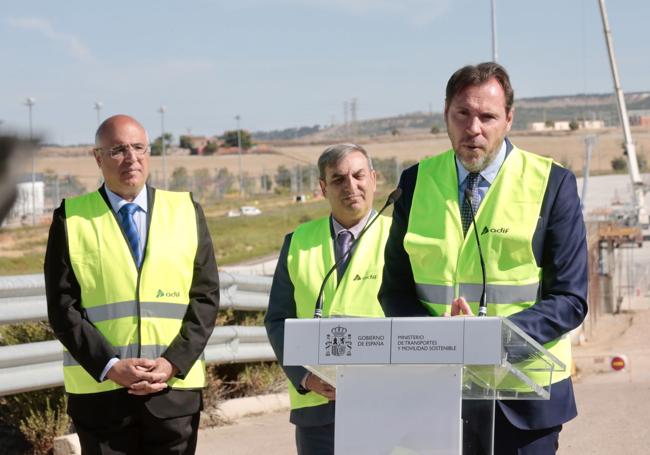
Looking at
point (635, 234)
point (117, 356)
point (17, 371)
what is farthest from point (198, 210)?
point (635, 234)

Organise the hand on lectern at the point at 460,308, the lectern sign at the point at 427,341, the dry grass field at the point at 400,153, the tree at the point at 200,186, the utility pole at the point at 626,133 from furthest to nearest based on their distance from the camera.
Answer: the dry grass field at the point at 400,153
the tree at the point at 200,186
the utility pole at the point at 626,133
the hand on lectern at the point at 460,308
the lectern sign at the point at 427,341

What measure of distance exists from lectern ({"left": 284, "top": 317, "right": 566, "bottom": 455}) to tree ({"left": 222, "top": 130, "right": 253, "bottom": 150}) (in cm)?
15196

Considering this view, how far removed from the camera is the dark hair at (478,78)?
4.07 m

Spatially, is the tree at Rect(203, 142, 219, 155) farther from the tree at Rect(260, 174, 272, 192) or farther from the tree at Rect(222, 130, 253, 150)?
the tree at Rect(260, 174, 272, 192)

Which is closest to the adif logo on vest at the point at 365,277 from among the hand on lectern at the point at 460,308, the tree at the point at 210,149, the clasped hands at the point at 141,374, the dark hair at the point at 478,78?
the clasped hands at the point at 141,374

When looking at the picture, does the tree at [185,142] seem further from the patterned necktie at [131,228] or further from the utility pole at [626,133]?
the patterned necktie at [131,228]

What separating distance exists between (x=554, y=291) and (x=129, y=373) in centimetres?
227

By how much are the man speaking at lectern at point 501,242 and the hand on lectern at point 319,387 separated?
3.42 feet

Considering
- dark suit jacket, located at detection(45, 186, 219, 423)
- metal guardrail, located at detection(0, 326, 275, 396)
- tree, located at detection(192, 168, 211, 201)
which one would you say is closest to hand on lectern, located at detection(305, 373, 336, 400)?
dark suit jacket, located at detection(45, 186, 219, 423)

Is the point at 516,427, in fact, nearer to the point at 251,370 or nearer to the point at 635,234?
the point at 251,370

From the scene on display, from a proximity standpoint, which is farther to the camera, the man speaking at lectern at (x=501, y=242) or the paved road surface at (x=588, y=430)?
the paved road surface at (x=588, y=430)

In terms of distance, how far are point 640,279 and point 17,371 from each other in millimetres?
42154

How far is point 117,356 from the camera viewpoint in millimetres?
5605

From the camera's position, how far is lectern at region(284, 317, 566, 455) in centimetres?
329
